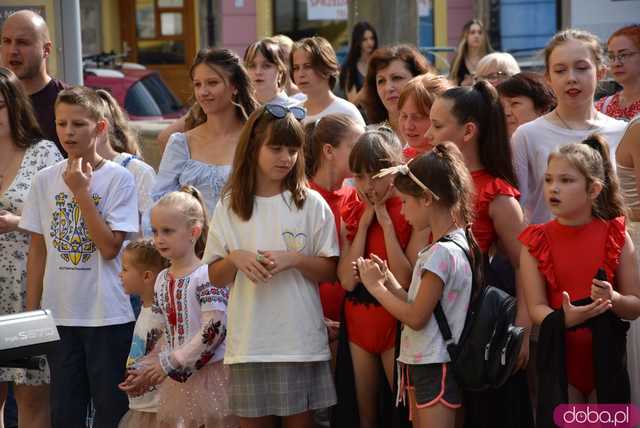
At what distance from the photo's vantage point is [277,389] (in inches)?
176

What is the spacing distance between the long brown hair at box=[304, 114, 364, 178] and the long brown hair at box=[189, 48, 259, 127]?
0.46m

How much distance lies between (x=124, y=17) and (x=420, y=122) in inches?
823

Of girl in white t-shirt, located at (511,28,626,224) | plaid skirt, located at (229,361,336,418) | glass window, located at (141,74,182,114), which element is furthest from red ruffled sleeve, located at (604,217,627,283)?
glass window, located at (141,74,182,114)

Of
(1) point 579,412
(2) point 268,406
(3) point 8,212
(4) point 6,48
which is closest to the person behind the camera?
(1) point 579,412

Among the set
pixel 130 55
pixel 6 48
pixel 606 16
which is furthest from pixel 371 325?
pixel 130 55

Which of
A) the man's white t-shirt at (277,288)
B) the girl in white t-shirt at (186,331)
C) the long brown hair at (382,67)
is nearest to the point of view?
the man's white t-shirt at (277,288)

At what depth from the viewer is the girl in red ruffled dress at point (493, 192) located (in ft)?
14.4

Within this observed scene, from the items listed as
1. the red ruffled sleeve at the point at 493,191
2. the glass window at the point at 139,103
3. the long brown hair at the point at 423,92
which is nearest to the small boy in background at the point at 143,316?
the long brown hair at the point at 423,92

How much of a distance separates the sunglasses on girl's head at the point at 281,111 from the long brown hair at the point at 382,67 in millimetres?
1354

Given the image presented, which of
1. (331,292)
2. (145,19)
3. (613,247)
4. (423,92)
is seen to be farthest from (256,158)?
(145,19)

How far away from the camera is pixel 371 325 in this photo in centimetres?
459

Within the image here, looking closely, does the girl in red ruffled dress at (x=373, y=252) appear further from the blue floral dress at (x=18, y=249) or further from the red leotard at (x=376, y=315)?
the blue floral dress at (x=18, y=249)

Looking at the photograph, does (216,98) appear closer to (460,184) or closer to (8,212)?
(8,212)

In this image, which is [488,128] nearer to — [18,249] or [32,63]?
[18,249]
